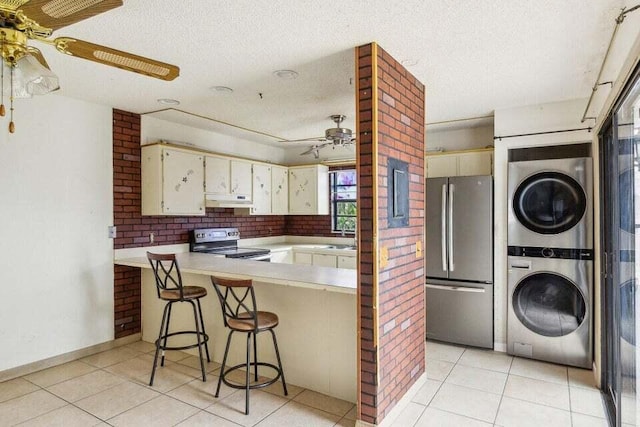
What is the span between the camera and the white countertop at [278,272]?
2.58 meters

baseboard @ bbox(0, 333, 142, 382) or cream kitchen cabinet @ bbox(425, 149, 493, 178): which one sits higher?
cream kitchen cabinet @ bbox(425, 149, 493, 178)

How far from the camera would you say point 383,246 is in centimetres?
246

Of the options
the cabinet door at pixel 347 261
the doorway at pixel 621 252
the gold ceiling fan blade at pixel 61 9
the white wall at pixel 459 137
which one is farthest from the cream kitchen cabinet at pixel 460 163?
the gold ceiling fan blade at pixel 61 9

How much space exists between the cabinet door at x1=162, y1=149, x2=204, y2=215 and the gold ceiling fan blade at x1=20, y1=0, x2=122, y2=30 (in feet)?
8.89

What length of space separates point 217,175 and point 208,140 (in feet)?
1.94

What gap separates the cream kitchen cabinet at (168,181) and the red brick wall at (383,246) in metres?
2.56

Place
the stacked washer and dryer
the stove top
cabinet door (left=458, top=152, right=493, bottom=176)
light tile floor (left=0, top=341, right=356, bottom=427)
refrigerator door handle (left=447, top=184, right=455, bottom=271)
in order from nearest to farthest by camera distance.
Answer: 1. light tile floor (left=0, top=341, right=356, bottom=427)
2. the stacked washer and dryer
3. refrigerator door handle (left=447, top=184, right=455, bottom=271)
4. cabinet door (left=458, top=152, right=493, bottom=176)
5. the stove top

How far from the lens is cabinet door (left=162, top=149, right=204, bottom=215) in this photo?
13.5 ft

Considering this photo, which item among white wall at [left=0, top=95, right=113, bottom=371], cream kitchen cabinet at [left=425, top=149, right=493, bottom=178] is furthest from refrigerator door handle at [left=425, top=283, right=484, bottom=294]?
white wall at [left=0, top=95, right=113, bottom=371]

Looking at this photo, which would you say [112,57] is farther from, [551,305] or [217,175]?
[551,305]

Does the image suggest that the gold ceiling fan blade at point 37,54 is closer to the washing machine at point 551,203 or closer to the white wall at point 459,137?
the washing machine at point 551,203

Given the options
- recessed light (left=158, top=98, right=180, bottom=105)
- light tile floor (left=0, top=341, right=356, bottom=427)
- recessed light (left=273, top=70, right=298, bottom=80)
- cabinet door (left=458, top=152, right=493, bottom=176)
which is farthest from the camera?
cabinet door (left=458, top=152, right=493, bottom=176)

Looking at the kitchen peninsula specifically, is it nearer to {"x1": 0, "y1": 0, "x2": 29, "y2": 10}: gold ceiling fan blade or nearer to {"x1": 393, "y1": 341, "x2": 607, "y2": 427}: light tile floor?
{"x1": 393, "y1": 341, "x2": 607, "y2": 427}: light tile floor

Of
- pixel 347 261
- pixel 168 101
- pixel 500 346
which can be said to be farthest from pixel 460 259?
Answer: pixel 168 101
